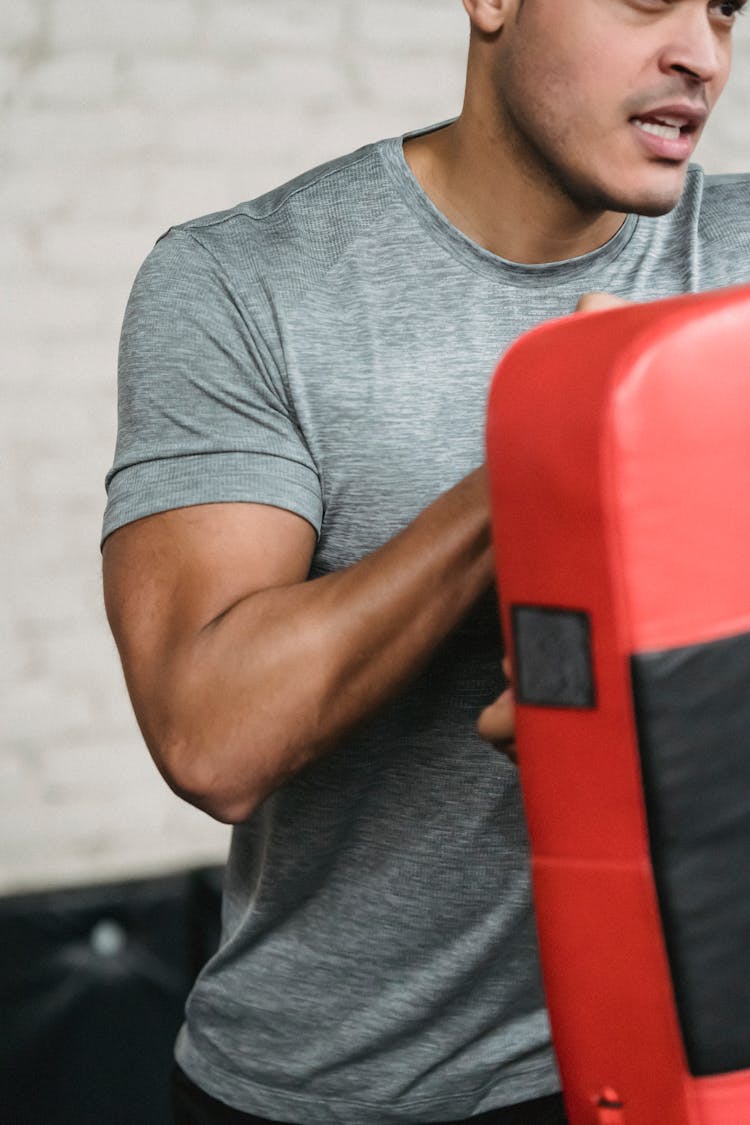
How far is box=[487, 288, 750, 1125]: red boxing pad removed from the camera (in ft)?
1.46

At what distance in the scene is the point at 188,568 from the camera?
28.0 inches

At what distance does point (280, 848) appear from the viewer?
0.87m

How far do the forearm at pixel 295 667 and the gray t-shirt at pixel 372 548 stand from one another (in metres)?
0.12

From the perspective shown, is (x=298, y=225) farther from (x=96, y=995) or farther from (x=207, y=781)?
(x=96, y=995)

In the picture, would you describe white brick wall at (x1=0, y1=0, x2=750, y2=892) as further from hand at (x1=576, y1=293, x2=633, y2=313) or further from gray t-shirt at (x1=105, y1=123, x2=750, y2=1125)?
hand at (x1=576, y1=293, x2=633, y2=313)

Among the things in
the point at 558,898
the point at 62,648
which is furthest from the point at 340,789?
the point at 62,648

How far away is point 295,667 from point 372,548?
0.17 meters

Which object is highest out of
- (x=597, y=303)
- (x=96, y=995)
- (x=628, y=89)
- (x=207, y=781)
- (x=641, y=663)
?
(x=628, y=89)

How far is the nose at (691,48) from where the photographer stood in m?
0.77

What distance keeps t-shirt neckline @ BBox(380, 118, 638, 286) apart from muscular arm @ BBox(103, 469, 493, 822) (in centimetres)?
25

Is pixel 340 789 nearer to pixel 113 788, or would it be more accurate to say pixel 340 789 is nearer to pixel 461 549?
pixel 461 549

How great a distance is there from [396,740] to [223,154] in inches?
45.9

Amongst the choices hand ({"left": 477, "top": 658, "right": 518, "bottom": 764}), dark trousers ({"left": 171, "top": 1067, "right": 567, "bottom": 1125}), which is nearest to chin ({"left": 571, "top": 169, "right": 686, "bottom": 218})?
hand ({"left": 477, "top": 658, "right": 518, "bottom": 764})

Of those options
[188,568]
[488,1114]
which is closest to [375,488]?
[188,568]
